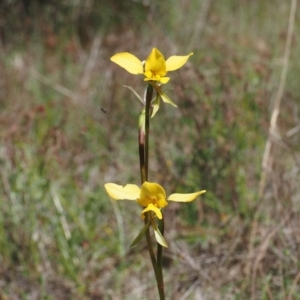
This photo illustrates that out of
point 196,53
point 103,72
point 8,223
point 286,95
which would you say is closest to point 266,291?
point 8,223

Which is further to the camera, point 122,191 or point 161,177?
point 161,177

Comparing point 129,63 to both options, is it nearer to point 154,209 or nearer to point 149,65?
point 149,65

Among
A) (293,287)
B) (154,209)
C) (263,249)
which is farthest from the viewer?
(263,249)

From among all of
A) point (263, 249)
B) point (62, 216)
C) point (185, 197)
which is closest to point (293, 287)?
point (263, 249)

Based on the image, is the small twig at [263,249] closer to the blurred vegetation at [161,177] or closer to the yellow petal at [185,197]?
the blurred vegetation at [161,177]

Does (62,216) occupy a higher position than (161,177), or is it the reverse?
(161,177)

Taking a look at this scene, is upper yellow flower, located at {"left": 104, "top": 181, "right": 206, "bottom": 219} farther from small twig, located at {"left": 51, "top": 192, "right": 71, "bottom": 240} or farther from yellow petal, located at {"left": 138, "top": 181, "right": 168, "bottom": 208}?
small twig, located at {"left": 51, "top": 192, "right": 71, "bottom": 240}
